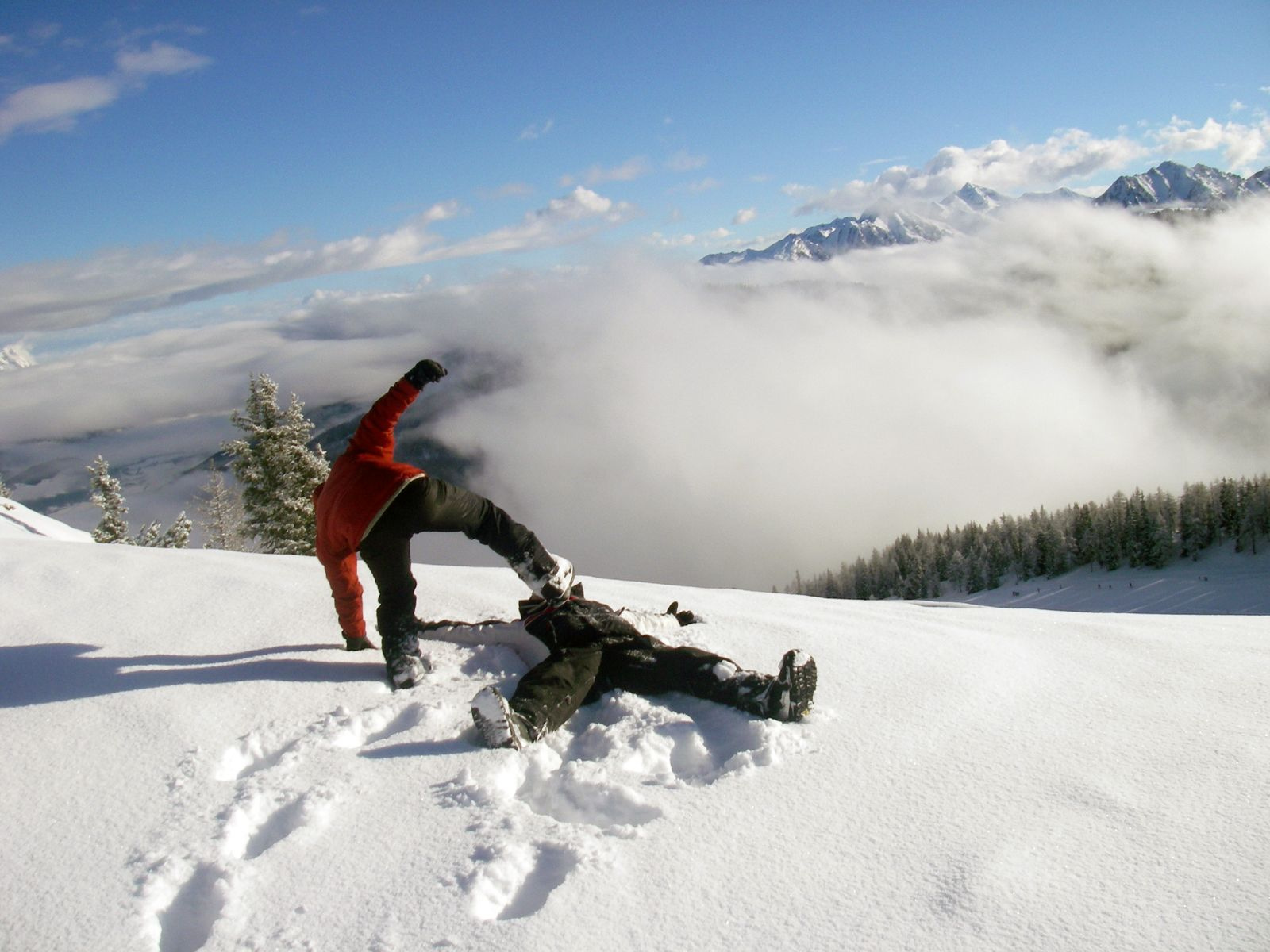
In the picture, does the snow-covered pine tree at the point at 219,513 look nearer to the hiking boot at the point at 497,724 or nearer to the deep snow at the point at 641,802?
the deep snow at the point at 641,802

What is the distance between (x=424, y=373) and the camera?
4.91 m

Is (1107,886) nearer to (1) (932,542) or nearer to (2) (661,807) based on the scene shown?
(2) (661,807)

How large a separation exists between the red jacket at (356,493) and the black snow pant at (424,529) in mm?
95

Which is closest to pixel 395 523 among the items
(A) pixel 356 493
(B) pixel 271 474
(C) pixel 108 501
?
(A) pixel 356 493

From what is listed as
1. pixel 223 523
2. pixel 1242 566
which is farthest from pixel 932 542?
pixel 223 523

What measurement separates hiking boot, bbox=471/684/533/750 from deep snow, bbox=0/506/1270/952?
8 centimetres

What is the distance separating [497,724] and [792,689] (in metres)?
1.57

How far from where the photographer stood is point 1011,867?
2.64 meters

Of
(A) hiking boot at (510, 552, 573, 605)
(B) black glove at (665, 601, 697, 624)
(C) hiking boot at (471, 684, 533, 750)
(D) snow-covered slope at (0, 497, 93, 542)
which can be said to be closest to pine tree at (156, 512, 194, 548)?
(D) snow-covered slope at (0, 497, 93, 542)

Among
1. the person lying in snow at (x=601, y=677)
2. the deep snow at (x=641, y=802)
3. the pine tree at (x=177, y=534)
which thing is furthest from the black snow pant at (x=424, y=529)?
the pine tree at (x=177, y=534)

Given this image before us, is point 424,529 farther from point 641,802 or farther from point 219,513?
point 219,513

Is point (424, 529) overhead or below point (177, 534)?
overhead

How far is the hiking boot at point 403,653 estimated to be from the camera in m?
4.48

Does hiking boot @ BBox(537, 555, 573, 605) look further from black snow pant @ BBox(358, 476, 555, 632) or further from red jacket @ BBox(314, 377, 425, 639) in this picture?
red jacket @ BBox(314, 377, 425, 639)
